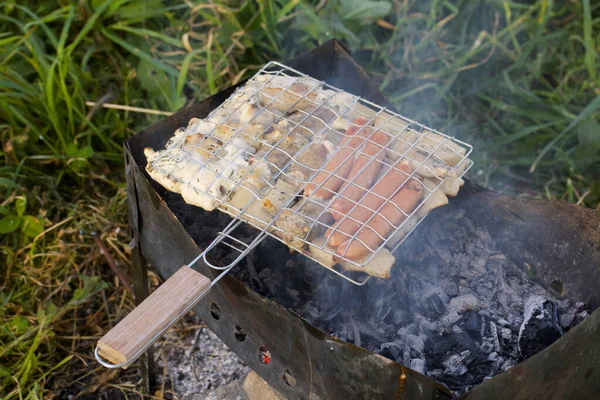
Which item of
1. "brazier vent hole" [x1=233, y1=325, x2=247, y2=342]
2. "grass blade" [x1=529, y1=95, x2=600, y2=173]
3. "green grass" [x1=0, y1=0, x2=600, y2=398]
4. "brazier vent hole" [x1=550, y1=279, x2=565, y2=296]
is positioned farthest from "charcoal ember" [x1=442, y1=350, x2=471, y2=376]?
"grass blade" [x1=529, y1=95, x2=600, y2=173]

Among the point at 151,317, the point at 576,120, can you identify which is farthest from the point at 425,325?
the point at 576,120

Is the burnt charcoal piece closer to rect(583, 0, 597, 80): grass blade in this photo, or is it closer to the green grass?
the green grass

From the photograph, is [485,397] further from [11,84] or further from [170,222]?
[11,84]

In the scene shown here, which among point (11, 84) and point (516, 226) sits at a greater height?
point (11, 84)

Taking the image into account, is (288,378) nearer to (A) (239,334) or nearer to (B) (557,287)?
(A) (239,334)

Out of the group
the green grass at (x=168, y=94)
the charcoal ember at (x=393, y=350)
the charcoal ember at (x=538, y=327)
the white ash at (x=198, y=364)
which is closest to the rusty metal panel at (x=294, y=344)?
the charcoal ember at (x=538, y=327)

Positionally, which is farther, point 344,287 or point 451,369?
point 344,287

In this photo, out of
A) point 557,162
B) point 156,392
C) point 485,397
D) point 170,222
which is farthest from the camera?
point 557,162

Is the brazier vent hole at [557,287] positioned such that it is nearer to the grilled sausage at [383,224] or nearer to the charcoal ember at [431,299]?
the charcoal ember at [431,299]

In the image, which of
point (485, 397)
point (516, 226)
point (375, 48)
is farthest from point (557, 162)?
point (485, 397)
